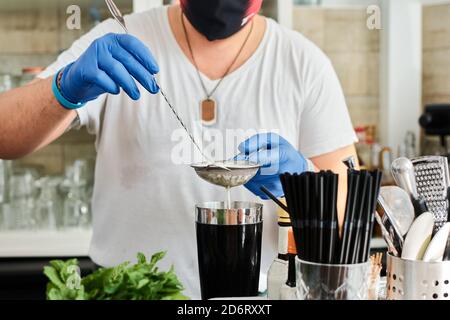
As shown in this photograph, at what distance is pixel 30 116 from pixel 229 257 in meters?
0.57

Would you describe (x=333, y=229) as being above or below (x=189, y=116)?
below

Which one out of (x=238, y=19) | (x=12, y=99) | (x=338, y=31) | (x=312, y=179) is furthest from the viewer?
(x=338, y=31)

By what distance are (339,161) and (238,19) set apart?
1.24ft

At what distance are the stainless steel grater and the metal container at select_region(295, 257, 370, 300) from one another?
0.55 ft

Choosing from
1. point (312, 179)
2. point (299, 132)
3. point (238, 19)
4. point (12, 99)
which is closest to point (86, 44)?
point (12, 99)

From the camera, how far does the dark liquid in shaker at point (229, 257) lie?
2.88 feet

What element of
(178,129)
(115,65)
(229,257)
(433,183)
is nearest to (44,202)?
(178,129)

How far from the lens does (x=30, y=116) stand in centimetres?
125

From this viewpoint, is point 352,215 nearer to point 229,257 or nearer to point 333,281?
point 333,281

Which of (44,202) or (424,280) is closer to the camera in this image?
(424,280)

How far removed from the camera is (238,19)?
137cm

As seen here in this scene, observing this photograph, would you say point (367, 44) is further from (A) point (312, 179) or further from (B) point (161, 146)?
(A) point (312, 179)

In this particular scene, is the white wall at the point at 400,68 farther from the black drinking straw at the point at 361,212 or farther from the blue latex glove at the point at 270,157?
the black drinking straw at the point at 361,212

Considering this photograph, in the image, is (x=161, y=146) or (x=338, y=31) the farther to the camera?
(x=338, y=31)
